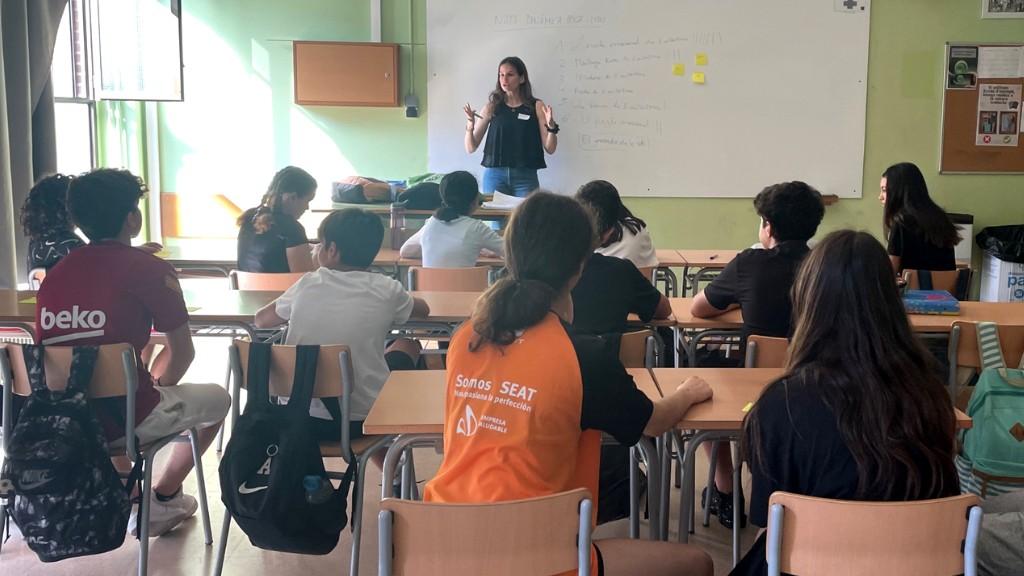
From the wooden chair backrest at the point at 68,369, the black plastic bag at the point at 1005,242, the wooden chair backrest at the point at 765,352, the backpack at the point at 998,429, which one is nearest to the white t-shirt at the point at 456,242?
the wooden chair backrest at the point at 765,352

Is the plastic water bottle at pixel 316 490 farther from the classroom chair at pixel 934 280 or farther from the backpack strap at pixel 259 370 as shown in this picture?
the classroom chair at pixel 934 280

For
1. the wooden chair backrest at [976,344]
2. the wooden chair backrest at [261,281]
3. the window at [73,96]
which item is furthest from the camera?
the window at [73,96]

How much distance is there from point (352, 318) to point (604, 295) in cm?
78

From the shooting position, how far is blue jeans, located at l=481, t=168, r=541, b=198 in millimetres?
6430

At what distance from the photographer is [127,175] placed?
2.85 m

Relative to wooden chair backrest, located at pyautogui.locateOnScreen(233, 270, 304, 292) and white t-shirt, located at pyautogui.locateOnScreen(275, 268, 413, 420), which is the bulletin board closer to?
wooden chair backrest, located at pyautogui.locateOnScreen(233, 270, 304, 292)

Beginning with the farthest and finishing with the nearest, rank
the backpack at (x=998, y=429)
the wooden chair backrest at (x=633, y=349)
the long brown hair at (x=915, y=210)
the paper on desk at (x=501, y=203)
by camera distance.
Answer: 1. the paper on desk at (x=501, y=203)
2. the long brown hair at (x=915, y=210)
3. the wooden chair backrest at (x=633, y=349)
4. the backpack at (x=998, y=429)

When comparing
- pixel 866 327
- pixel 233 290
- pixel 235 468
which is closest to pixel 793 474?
pixel 866 327

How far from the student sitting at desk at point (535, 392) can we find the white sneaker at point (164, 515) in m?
1.69

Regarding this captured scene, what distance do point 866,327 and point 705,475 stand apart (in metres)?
2.10

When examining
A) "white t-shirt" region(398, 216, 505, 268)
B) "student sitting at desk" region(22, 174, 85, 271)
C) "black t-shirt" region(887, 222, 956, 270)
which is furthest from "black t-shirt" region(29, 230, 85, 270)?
"black t-shirt" region(887, 222, 956, 270)

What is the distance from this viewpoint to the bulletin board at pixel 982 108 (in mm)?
6785

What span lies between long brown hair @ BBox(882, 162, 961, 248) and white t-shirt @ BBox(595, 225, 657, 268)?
3.78 feet

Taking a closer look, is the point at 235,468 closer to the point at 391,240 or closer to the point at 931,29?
the point at 391,240
